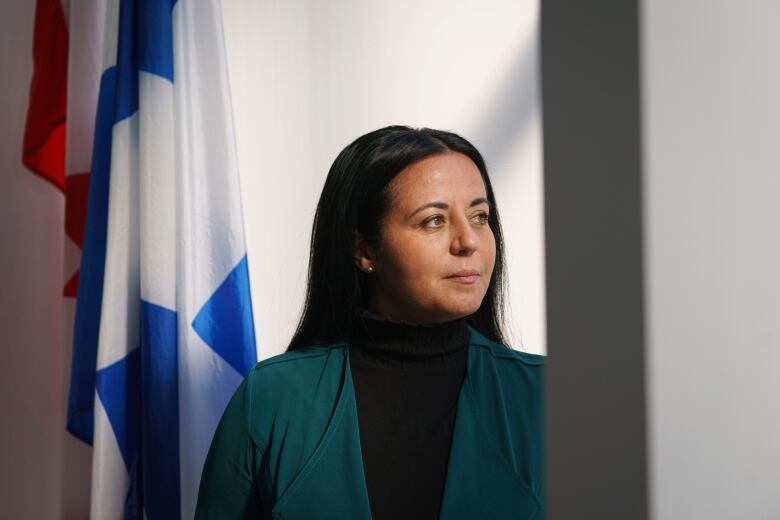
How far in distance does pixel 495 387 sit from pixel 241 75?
1.20 m

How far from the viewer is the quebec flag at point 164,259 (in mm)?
1837

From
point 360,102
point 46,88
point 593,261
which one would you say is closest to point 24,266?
point 46,88

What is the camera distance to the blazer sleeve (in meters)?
1.31

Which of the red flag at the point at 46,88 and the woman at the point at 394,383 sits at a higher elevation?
the red flag at the point at 46,88

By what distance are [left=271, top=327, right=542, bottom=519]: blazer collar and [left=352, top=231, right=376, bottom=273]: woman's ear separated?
10.2 inches

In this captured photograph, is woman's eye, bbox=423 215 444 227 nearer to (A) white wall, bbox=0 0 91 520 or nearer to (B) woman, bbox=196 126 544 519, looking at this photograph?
(B) woman, bbox=196 126 544 519

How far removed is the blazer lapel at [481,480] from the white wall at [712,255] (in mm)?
1004

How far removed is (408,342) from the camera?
1.37 metres

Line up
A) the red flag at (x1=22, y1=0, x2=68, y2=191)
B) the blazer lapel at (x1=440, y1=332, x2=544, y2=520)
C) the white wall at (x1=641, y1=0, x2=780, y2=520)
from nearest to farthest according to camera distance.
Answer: the white wall at (x1=641, y1=0, x2=780, y2=520) < the blazer lapel at (x1=440, y1=332, x2=544, y2=520) < the red flag at (x1=22, y1=0, x2=68, y2=191)

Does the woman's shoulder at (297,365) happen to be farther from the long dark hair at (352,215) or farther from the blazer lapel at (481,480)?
the blazer lapel at (481,480)

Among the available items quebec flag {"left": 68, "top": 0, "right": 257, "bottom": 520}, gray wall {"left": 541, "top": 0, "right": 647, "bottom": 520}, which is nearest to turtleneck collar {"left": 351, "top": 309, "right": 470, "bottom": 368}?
quebec flag {"left": 68, "top": 0, "right": 257, "bottom": 520}

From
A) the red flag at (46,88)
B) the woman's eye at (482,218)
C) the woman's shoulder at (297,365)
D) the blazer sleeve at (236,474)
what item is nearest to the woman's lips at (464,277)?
the woman's eye at (482,218)

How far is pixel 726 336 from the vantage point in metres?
0.25

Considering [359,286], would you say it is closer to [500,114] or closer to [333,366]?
[333,366]
